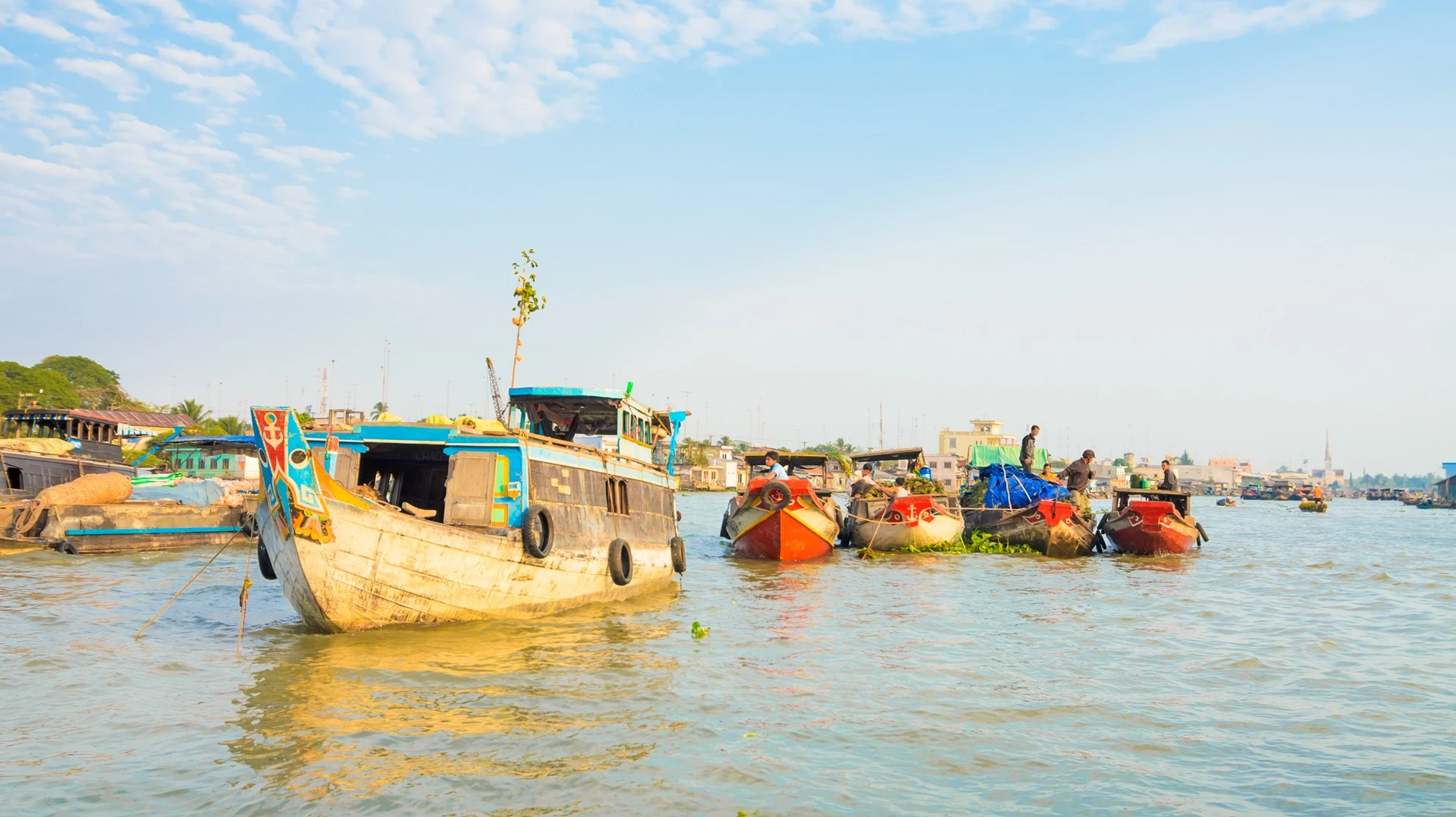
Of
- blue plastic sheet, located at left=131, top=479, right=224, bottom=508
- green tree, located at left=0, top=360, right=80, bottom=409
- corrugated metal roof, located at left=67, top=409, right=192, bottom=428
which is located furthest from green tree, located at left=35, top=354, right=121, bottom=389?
blue plastic sheet, located at left=131, top=479, right=224, bottom=508

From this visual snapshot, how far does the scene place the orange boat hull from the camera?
872 inches

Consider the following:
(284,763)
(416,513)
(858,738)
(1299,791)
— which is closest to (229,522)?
(416,513)

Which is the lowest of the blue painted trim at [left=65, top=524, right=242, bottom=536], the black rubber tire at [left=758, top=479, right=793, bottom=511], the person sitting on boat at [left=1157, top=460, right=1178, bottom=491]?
the blue painted trim at [left=65, top=524, right=242, bottom=536]

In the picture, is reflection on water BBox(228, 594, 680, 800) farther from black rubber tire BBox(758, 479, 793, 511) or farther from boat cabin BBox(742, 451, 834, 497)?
boat cabin BBox(742, 451, 834, 497)

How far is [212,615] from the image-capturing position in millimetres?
12312

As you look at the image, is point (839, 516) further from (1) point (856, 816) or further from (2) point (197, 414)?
(2) point (197, 414)

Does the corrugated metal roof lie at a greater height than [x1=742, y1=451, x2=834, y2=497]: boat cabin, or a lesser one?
greater

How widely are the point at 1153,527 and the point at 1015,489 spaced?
3.98 m

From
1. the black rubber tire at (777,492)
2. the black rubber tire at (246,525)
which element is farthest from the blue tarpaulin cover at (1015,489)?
the black rubber tire at (246,525)

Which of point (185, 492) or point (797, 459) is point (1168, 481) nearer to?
point (797, 459)

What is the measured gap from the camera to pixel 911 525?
24.6 meters

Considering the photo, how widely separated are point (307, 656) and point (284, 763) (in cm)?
331

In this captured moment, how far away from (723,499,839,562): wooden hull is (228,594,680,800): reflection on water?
1096cm

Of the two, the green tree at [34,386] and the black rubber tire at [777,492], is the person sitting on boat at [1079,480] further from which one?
the green tree at [34,386]
